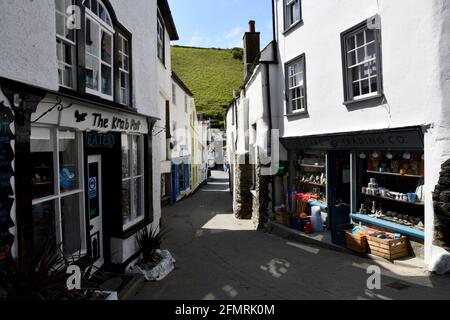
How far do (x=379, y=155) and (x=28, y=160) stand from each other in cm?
826

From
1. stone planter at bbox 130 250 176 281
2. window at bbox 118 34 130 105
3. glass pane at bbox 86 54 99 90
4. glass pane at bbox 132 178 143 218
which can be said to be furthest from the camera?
glass pane at bbox 132 178 143 218

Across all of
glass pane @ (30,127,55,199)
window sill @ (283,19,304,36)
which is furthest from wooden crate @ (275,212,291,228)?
glass pane @ (30,127,55,199)

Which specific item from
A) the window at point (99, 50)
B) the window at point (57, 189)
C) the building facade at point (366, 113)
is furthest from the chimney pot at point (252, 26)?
the window at point (57, 189)

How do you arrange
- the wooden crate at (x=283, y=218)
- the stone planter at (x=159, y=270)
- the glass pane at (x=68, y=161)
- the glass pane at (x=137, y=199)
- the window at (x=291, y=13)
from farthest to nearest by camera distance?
1. the wooden crate at (x=283, y=218)
2. the window at (x=291, y=13)
3. the glass pane at (x=137, y=199)
4. the stone planter at (x=159, y=270)
5. the glass pane at (x=68, y=161)

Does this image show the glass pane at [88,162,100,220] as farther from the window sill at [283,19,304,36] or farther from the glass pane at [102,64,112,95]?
the window sill at [283,19,304,36]

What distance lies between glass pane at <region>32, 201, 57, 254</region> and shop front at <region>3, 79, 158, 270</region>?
0.01m

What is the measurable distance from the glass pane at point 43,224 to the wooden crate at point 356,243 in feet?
23.0

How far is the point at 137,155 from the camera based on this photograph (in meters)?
9.15

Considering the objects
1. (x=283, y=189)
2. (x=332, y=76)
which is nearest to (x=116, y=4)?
(x=332, y=76)

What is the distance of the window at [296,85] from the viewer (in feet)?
39.9

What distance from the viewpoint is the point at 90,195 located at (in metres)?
7.36

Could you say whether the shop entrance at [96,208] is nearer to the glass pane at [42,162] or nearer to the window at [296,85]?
the glass pane at [42,162]

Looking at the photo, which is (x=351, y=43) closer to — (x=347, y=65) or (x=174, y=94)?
(x=347, y=65)

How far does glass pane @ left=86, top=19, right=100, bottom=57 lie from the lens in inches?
270
